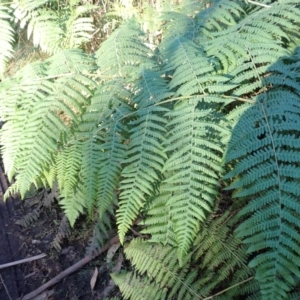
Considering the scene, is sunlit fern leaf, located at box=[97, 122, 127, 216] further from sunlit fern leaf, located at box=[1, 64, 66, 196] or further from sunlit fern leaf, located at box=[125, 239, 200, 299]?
sunlit fern leaf, located at box=[125, 239, 200, 299]

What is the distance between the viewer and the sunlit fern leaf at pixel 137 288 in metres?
2.53

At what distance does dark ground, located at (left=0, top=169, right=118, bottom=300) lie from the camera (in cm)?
322

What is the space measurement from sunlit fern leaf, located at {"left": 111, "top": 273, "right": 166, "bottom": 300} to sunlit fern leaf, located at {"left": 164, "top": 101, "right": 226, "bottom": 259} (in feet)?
1.64

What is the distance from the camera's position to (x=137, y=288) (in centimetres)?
261

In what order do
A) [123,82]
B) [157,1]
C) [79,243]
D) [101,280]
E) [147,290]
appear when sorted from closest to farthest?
[147,290]
[123,82]
[101,280]
[79,243]
[157,1]

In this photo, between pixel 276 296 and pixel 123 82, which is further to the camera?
pixel 123 82

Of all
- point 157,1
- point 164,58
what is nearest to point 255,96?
point 164,58

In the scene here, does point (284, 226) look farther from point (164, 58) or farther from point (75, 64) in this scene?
point (75, 64)

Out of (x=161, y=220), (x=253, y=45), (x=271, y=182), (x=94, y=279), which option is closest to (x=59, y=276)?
(x=94, y=279)

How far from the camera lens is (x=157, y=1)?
12.3 ft

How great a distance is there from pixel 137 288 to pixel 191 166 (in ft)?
3.13

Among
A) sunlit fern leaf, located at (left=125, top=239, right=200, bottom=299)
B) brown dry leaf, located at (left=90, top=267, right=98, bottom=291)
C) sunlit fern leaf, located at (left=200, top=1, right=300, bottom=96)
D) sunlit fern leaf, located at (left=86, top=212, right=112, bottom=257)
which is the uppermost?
sunlit fern leaf, located at (left=200, top=1, right=300, bottom=96)

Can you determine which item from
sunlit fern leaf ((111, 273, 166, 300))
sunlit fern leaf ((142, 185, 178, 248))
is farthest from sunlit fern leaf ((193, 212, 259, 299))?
sunlit fern leaf ((111, 273, 166, 300))

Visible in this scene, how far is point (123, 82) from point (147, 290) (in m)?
1.39
